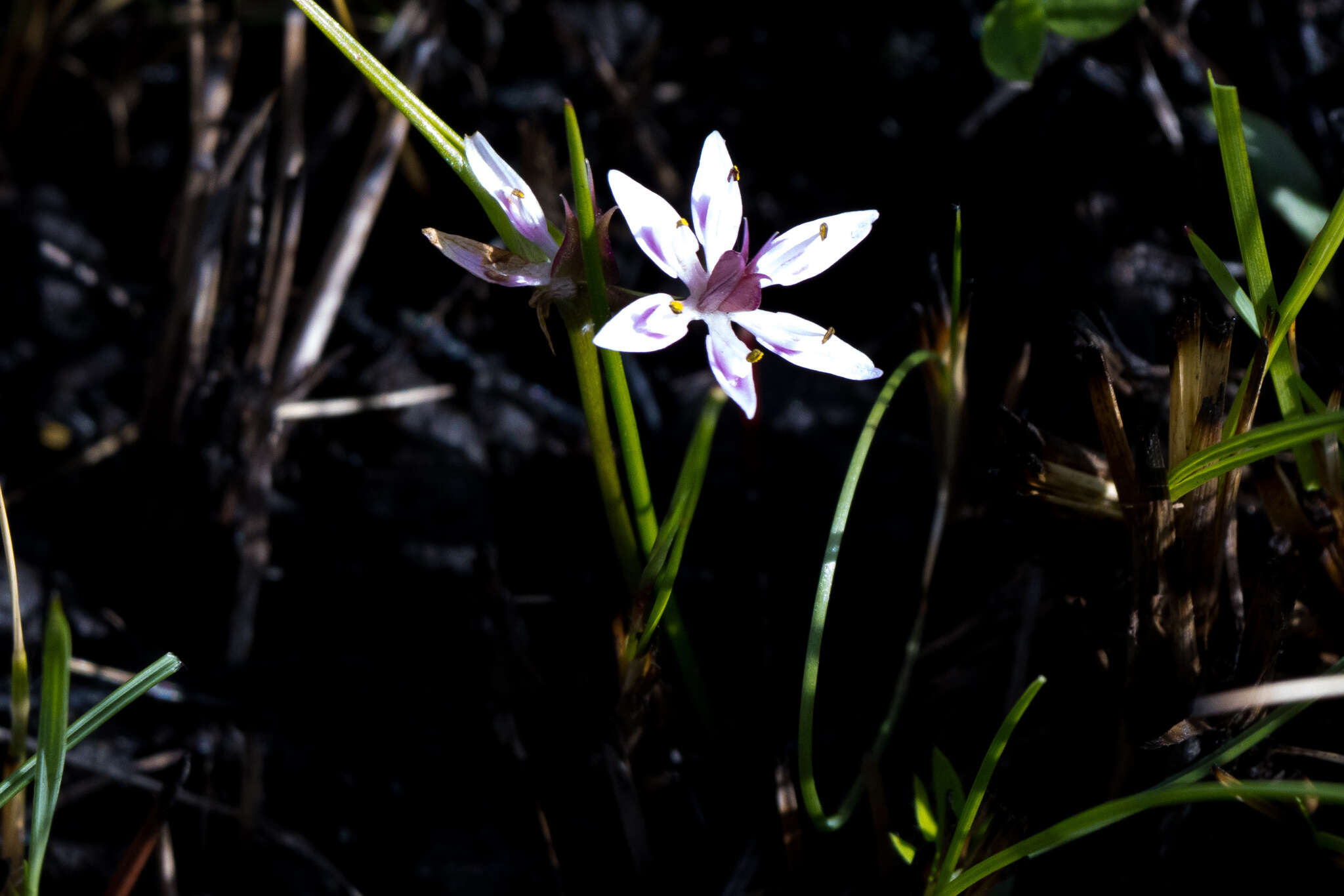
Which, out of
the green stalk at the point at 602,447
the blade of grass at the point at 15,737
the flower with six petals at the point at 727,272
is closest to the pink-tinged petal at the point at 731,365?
the flower with six petals at the point at 727,272

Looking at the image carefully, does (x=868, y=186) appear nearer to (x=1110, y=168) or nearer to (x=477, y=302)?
(x=1110, y=168)

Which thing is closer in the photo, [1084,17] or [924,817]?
[924,817]

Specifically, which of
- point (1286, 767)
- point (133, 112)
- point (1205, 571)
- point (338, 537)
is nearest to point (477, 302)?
A: point (338, 537)

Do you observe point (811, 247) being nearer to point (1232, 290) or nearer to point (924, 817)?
point (1232, 290)

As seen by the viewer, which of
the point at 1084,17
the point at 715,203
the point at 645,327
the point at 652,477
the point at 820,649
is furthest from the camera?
the point at 652,477

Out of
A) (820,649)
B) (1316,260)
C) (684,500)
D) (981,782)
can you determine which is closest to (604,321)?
(684,500)

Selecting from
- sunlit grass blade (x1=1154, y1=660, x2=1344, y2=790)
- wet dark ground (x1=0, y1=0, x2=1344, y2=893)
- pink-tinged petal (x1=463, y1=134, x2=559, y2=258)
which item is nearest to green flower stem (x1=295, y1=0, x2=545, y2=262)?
pink-tinged petal (x1=463, y1=134, x2=559, y2=258)
